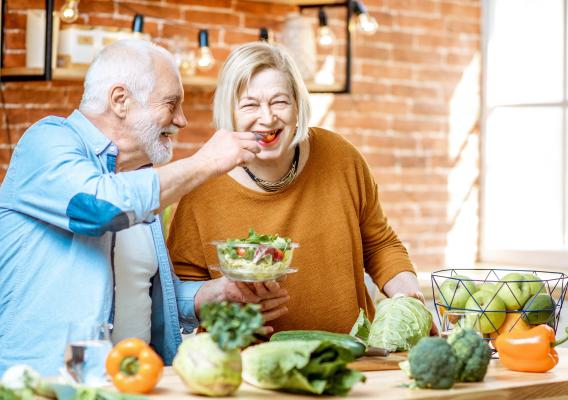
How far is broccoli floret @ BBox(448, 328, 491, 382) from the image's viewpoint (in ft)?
6.76

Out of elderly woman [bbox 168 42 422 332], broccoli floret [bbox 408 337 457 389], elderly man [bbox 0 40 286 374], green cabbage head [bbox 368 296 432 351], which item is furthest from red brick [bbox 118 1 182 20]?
broccoli floret [bbox 408 337 457 389]

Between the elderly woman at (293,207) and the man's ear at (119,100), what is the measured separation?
1.32ft

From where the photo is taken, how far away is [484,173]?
5250 millimetres

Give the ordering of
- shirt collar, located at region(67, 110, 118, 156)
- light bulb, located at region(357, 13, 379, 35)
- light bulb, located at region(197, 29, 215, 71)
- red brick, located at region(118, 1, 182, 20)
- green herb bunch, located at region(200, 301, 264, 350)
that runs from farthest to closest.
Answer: light bulb, located at region(357, 13, 379, 35), red brick, located at region(118, 1, 182, 20), light bulb, located at region(197, 29, 215, 71), shirt collar, located at region(67, 110, 118, 156), green herb bunch, located at region(200, 301, 264, 350)

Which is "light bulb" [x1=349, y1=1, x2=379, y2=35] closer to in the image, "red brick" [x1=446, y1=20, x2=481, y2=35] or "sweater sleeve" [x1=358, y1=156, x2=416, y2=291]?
"red brick" [x1=446, y1=20, x2=481, y2=35]

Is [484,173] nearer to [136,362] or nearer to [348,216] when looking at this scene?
[348,216]

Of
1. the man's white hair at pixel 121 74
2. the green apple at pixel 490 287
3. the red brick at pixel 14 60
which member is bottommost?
the green apple at pixel 490 287

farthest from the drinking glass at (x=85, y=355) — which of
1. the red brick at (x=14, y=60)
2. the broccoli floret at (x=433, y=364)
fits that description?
the red brick at (x=14, y=60)

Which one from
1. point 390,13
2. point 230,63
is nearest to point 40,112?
point 230,63

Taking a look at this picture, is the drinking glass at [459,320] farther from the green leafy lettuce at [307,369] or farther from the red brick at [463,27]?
the red brick at [463,27]

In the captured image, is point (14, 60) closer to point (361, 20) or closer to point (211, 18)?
point (211, 18)

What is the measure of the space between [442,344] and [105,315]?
0.83 metres

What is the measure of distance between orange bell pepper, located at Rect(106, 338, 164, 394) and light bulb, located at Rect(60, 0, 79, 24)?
7.02ft

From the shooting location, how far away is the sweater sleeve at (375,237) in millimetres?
3074
